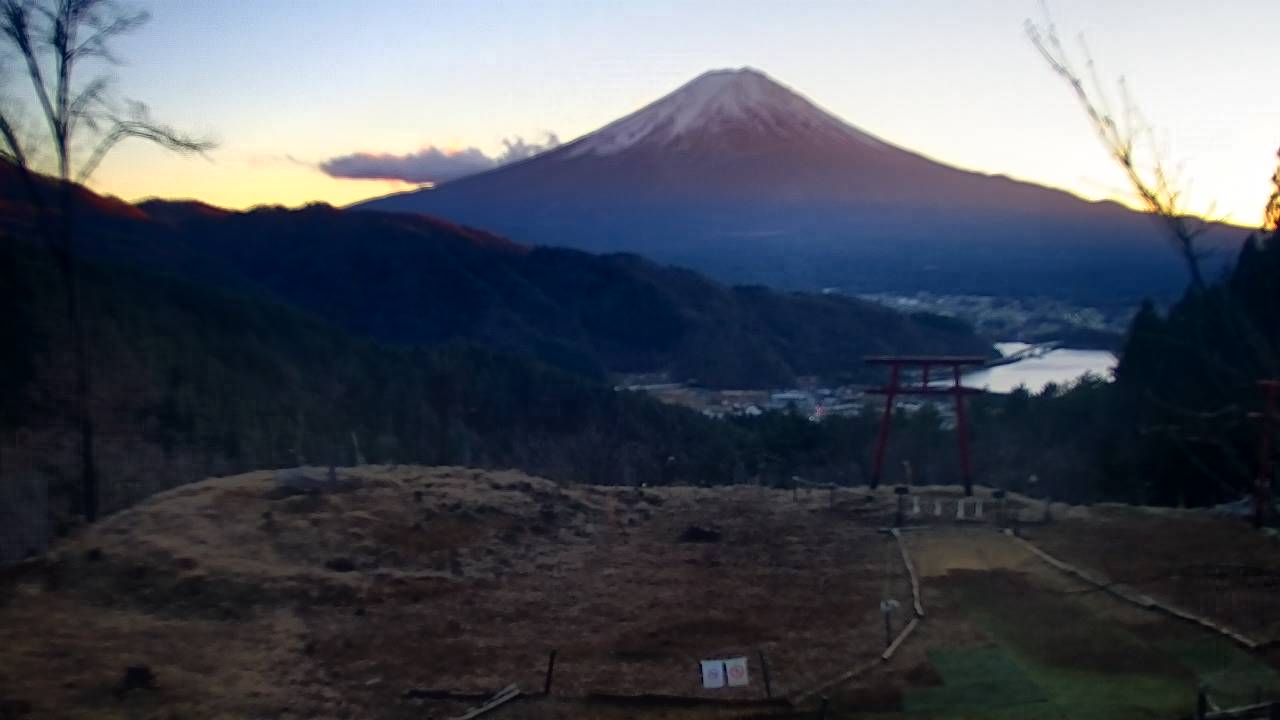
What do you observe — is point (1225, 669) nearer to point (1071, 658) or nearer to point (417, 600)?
point (1071, 658)

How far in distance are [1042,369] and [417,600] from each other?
4018 cm

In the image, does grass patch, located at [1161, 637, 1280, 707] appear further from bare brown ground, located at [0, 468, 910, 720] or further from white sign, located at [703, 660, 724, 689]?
white sign, located at [703, 660, 724, 689]

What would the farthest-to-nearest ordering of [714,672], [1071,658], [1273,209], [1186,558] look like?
[1186,558]
[1071,658]
[714,672]
[1273,209]

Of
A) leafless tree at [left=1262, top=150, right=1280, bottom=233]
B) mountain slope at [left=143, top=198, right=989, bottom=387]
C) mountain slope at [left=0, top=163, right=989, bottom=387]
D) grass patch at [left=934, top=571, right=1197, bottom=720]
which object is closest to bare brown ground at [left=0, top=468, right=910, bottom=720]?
grass patch at [left=934, top=571, right=1197, bottom=720]

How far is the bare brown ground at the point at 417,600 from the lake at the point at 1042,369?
2848cm

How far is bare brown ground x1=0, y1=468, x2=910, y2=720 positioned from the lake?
28.5 meters

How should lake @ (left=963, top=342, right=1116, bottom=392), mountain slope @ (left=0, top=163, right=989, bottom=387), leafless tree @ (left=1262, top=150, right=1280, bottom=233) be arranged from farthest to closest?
mountain slope @ (left=0, top=163, right=989, bottom=387)
lake @ (left=963, top=342, right=1116, bottom=392)
leafless tree @ (left=1262, top=150, right=1280, bottom=233)

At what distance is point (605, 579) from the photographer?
1005 cm

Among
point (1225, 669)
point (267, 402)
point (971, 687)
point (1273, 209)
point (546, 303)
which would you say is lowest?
point (971, 687)

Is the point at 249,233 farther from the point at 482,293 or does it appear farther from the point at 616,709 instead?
the point at 616,709

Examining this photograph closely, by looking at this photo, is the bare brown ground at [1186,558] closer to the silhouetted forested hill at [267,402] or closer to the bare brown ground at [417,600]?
the bare brown ground at [417,600]

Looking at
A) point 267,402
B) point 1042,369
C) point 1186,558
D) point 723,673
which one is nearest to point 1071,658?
point 723,673

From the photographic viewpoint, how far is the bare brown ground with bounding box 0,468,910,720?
23.9 ft

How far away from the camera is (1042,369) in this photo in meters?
45.0
